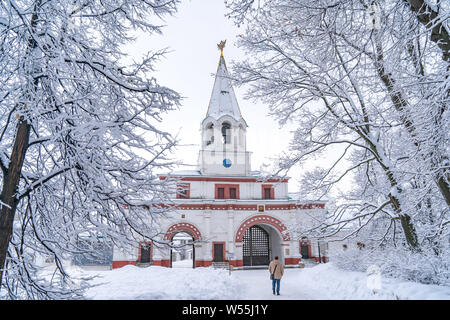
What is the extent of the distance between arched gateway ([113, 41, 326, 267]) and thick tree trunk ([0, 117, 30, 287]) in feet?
60.3

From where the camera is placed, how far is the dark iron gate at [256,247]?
24.1 metres

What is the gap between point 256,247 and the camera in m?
24.6

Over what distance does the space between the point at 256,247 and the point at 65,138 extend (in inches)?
925

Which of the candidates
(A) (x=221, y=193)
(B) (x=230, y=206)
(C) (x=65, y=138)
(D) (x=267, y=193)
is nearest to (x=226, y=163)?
(A) (x=221, y=193)

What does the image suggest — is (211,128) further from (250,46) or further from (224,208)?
(250,46)

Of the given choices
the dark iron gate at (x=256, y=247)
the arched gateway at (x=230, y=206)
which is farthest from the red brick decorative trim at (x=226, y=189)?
the dark iron gate at (x=256, y=247)

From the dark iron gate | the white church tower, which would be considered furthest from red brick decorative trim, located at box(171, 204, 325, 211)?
the white church tower

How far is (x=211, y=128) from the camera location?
25.4 metres

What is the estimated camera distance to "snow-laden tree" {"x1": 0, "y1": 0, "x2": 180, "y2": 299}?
9.55 feet

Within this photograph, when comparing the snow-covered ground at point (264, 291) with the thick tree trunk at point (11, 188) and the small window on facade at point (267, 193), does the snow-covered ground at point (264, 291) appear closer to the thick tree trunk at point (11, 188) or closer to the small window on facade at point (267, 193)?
the thick tree trunk at point (11, 188)

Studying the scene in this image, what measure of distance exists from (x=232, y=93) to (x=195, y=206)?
1182 centimetres

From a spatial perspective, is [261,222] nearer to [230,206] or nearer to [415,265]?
[230,206]
